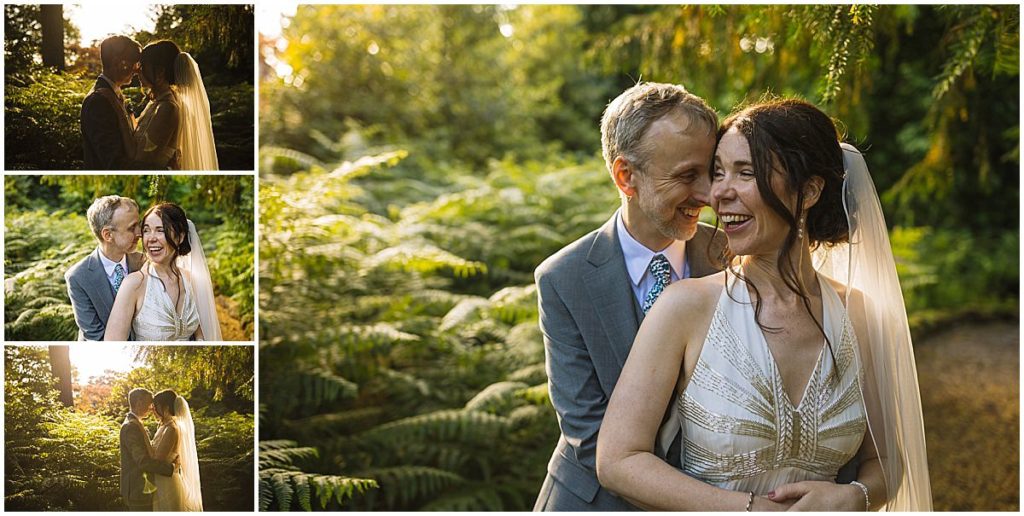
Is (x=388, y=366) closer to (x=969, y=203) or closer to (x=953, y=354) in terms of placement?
(x=953, y=354)

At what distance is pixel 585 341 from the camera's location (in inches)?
99.4

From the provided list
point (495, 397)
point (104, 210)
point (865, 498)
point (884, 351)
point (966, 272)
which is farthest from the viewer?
point (966, 272)

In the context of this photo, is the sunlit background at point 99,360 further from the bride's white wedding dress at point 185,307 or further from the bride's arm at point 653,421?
the bride's arm at point 653,421

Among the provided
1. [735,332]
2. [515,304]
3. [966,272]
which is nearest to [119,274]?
[735,332]

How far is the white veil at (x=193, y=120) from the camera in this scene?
9.29 ft

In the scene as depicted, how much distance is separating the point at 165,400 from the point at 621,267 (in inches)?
61.0

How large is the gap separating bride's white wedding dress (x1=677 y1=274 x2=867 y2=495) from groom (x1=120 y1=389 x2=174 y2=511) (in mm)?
1732

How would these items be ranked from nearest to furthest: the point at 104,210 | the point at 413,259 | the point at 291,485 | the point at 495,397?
the point at 104,210 < the point at 291,485 < the point at 495,397 < the point at 413,259

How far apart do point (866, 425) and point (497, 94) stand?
30.0ft

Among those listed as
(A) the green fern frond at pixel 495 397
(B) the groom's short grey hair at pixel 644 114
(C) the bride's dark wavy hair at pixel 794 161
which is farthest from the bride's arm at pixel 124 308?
(A) the green fern frond at pixel 495 397

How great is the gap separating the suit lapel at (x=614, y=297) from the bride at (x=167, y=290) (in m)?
1.27

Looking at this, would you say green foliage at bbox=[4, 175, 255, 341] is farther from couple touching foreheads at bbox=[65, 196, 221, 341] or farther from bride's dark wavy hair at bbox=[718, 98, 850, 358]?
bride's dark wavy hair at bbox=[718, 98, 850, 358]

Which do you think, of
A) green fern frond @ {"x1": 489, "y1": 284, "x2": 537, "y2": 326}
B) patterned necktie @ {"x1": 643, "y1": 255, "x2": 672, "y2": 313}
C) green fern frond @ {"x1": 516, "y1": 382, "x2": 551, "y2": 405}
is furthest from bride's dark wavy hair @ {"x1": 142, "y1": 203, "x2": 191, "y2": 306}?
green fern frond @ {"x1": 489, "y1": 284, "x2": 537, "y2": 326}

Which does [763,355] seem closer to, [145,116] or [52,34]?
[145,116]
